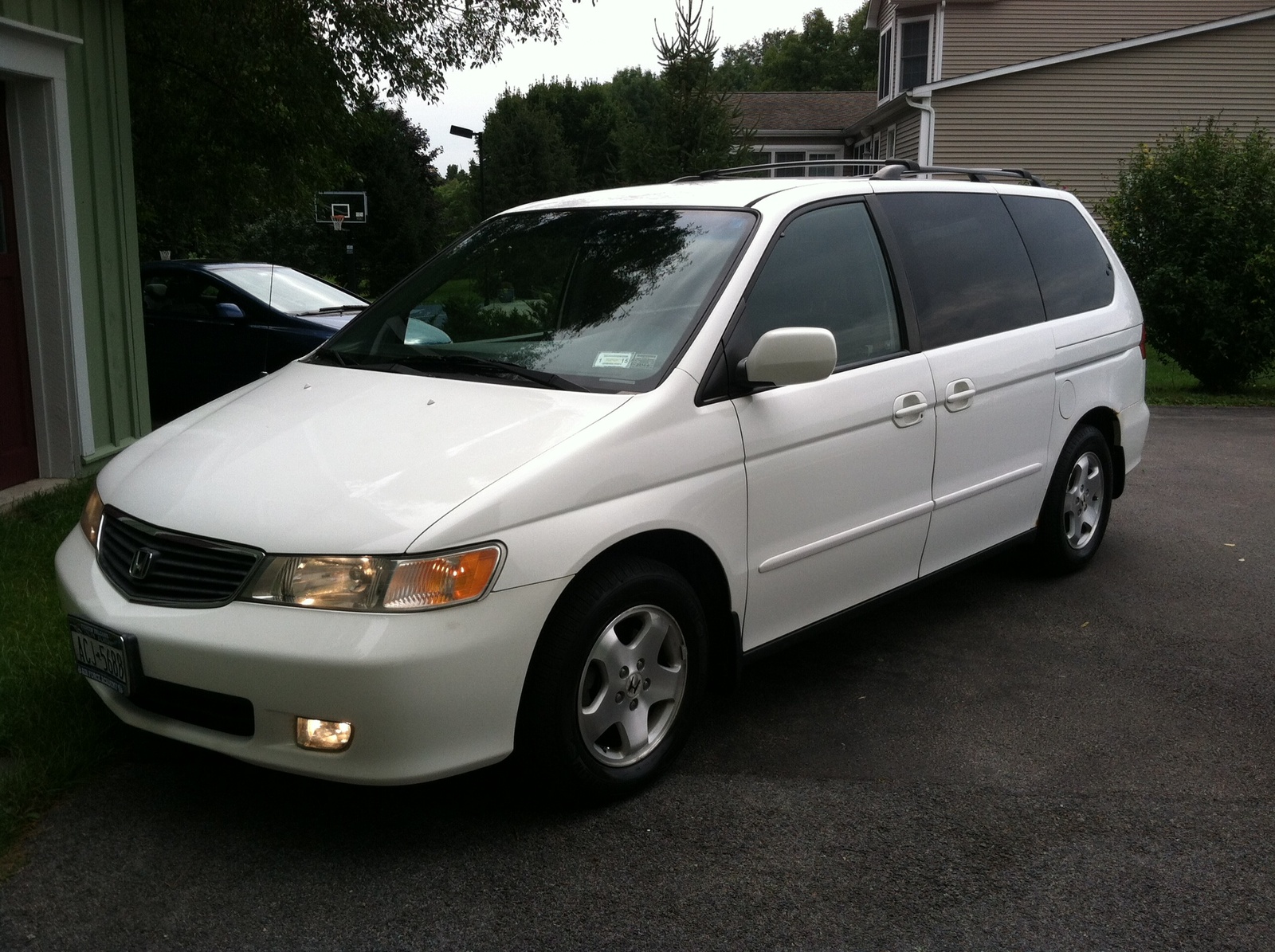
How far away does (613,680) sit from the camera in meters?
3.54

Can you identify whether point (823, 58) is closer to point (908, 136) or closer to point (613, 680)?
point (908, 136)

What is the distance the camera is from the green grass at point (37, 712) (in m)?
3.62

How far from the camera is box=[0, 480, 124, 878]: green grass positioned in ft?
11.9

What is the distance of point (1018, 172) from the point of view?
623 centimetres

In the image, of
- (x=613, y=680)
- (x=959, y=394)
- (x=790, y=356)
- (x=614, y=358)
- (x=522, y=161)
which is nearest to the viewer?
(x=613, y=680)

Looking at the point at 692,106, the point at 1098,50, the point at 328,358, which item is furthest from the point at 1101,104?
the point at 328,358

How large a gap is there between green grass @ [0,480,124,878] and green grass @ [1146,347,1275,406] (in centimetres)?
1091

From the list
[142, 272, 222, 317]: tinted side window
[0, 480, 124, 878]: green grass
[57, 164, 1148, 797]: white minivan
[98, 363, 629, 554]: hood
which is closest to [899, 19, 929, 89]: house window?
[142, 272, 222, 317]: tinted side window

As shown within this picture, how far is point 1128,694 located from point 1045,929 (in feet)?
5.80

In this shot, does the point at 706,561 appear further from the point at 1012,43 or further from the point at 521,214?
the point at 1012,43

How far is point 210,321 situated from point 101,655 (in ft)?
27.2

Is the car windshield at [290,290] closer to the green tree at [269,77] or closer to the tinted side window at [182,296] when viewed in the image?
the tinted side window at [182,296]

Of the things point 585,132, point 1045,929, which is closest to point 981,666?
point 1045,929

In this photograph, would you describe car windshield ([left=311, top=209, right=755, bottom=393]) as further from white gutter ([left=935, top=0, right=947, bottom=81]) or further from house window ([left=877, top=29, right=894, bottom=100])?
house window ([left=877, top=29, right=894, bottom=100])
